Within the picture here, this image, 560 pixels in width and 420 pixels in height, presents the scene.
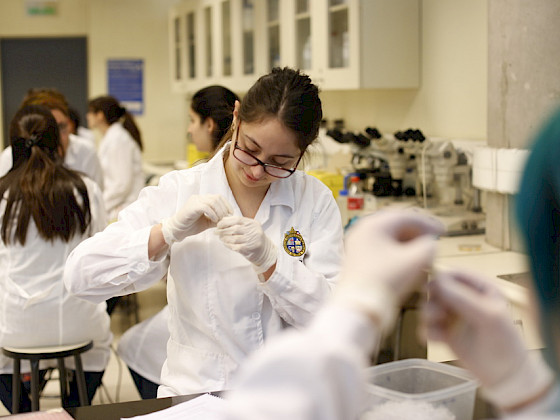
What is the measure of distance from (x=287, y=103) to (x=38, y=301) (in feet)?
4.65

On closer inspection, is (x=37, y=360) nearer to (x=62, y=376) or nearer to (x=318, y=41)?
(x=62, y=376)

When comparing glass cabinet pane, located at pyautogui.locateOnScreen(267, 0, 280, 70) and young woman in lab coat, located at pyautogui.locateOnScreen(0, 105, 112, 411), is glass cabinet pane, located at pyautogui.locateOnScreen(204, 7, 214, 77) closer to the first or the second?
glass cabinet pane, located at pyautogui.locateOnScreen(267, 0, 280, 70)

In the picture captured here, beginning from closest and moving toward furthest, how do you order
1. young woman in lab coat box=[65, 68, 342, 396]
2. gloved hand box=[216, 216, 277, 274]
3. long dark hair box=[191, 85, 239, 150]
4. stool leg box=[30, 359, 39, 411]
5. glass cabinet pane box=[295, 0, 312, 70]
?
gloved hand box=[216, 216, 277, 274] < young woman in lab coat box=[65, 68, 342, 396] < stool leg box=[30, 359, 39, 411] < long dark hair box=[191, 85, 239, 150] < glass cabinet pane box=[295, 0, 312, 70]

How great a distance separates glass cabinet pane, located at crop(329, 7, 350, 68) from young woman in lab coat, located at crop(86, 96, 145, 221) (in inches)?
65.5

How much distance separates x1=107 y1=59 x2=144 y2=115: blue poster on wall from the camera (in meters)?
7.41

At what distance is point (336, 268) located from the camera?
1738mm

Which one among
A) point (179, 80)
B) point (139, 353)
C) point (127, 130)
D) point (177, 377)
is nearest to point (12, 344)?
point (139, 353)

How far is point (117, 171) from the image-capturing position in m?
5.00

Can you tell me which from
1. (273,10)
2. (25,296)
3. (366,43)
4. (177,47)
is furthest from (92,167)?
(177,47)

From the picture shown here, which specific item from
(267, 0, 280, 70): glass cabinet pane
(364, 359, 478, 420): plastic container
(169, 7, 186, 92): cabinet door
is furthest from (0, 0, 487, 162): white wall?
(364, 359, 478, 420): plastic container

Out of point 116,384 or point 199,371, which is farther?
point 116,384

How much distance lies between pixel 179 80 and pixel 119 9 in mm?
1196

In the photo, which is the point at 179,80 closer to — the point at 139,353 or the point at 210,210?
the point at 139,353

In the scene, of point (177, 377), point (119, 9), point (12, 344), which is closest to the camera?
point (177, 377)
